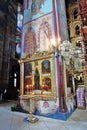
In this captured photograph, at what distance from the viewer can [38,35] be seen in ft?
25.9

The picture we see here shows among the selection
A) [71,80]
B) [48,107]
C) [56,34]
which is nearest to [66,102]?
[48,107]

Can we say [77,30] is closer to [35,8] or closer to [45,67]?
[35,8]

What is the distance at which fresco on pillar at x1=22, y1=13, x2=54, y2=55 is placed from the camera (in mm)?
7391

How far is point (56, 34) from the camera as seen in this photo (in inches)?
280

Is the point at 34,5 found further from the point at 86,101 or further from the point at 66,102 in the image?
the point at 86,101

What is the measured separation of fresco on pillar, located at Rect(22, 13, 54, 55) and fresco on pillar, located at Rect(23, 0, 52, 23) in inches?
14.6

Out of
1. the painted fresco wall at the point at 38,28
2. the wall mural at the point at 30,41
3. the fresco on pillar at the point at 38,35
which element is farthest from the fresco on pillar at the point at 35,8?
the wall mural at the point at 30,41

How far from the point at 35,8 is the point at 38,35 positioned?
86.2 inches

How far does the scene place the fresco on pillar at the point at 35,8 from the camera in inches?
311

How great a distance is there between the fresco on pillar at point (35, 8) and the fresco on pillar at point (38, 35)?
Answer: 0.37 metres

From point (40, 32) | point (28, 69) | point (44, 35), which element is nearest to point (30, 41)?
point (40, 32)

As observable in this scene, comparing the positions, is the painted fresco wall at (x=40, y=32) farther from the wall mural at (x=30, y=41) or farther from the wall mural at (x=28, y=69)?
the wall mural at (x=28, y=69)

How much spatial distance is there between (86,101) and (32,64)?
4170 mm

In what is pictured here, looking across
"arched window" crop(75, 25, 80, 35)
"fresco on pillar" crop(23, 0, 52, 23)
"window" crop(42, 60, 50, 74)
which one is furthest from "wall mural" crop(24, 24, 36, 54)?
"arched window" crop(75, 25, 80, 35)
